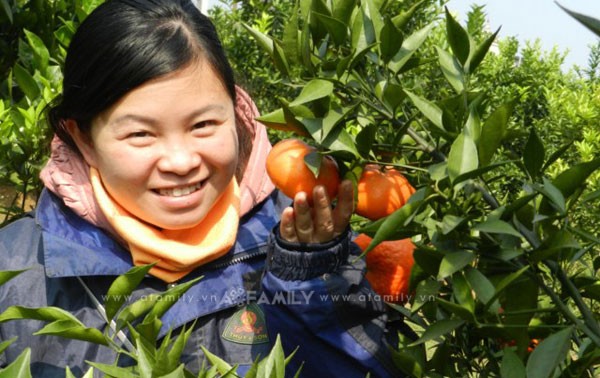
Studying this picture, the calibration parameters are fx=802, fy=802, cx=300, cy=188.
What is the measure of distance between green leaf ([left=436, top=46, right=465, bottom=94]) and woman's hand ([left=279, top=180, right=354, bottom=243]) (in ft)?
0.68

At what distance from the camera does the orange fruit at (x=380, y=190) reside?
1.04m

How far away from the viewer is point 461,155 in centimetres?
81

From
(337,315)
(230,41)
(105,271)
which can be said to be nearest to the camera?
(337,315)

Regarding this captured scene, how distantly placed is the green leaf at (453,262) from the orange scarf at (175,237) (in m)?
0.72

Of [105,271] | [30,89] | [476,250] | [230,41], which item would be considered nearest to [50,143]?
[30,89]

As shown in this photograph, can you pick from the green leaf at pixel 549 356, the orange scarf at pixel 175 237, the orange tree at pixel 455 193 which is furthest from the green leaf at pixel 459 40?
the orange scarf at pixel 175 237

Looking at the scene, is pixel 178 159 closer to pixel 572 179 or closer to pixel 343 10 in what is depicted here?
pixel 343 10

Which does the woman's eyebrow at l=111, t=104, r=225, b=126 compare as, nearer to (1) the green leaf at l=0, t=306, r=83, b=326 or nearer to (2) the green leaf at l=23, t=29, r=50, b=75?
(1) the green leaf at l=0, t=306, r=83, b=326

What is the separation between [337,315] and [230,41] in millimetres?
1996

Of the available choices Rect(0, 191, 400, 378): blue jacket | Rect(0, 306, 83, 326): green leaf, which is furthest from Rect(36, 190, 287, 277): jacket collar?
Rect(0, 306, 83, 326): green leaf

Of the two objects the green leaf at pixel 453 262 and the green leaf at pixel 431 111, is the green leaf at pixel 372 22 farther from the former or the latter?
the green leaf at pixel 453 262

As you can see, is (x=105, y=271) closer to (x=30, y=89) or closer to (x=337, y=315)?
(x=337, y=315)

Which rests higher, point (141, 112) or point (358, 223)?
point (141, 112)

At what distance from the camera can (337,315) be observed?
1.32 meters
